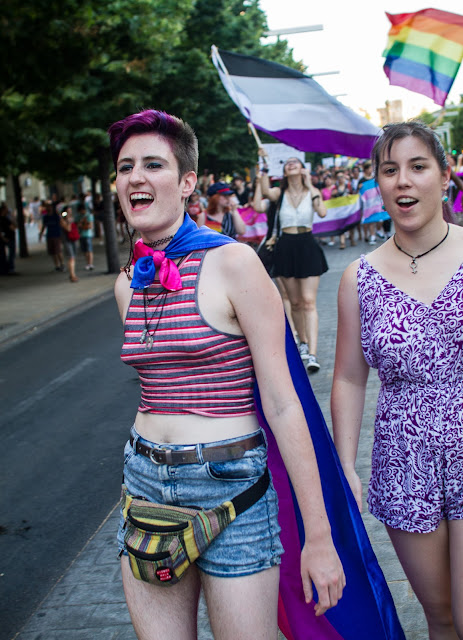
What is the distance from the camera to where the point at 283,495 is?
2348mm

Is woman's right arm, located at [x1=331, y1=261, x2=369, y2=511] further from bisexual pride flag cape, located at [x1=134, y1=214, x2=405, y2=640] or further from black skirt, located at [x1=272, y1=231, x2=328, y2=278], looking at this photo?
black skirt, located at [x1=272, y1=231, x2=328, y2=278]

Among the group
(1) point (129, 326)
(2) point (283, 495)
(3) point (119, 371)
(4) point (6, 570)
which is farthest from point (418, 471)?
(3) point (119, 371)

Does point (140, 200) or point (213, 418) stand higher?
point (140, 200)

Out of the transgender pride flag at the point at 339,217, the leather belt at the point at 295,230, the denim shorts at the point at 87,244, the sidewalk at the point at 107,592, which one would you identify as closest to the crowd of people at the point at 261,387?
the sidewalk at the point at 107,592

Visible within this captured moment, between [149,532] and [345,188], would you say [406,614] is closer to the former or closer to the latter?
[149,532]

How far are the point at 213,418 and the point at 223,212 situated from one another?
805cm

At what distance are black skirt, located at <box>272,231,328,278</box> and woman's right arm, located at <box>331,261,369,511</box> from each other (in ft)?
17.7

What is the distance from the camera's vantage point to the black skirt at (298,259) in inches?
313

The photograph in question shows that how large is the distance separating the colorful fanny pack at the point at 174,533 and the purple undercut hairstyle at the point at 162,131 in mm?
896

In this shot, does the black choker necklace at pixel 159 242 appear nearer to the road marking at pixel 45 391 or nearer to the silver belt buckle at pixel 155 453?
the silver belt buckle at pixel 155 453

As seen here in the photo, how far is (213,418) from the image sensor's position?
1991mm

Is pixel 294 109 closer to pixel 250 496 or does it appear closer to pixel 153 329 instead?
pixel 153 329

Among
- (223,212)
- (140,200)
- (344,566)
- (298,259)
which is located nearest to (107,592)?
(344,566)

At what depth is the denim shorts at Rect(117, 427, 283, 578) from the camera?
6.37ft
